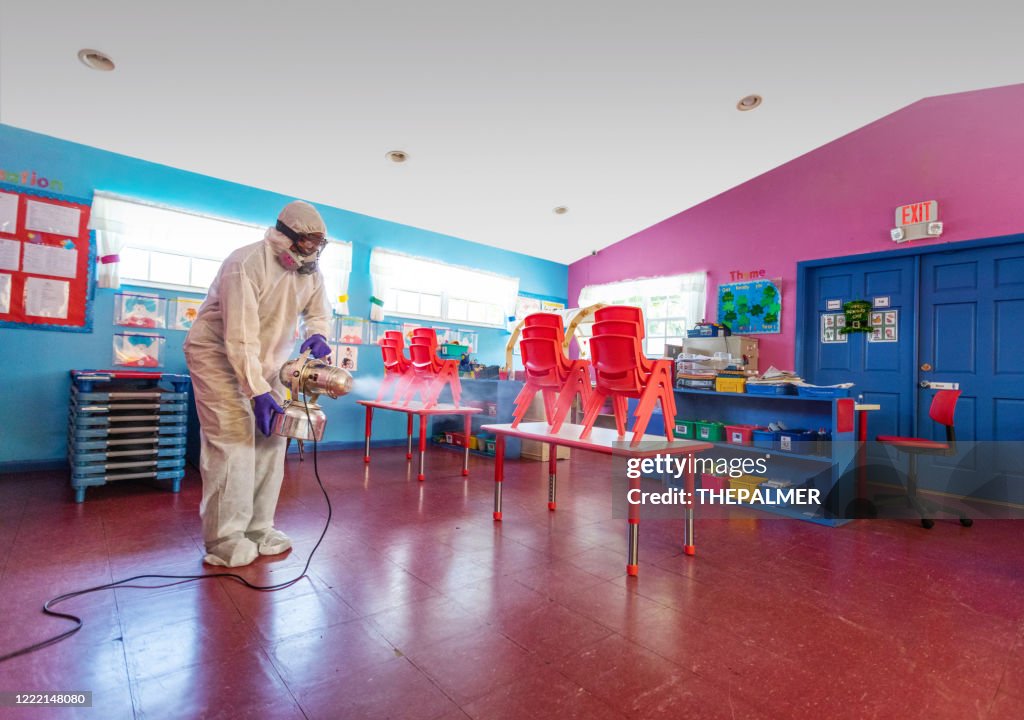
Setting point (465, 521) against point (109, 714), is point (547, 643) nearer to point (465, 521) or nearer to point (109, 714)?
point (109, 714)

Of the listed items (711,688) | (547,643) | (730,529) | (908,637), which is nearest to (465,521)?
(547,643)

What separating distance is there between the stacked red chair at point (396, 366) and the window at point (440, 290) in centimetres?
113

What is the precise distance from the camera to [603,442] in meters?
2.64

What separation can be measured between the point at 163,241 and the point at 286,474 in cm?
246

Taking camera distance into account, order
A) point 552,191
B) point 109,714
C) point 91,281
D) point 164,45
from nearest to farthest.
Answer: point 109,714
point 164,45
point 91,281
point 552,191

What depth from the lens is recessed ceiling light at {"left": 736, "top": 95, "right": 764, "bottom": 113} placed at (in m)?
4.13

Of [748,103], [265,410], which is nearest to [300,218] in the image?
[265,410]

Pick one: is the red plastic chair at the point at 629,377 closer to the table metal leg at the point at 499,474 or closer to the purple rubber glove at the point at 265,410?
the table metal leg at the point at 499,474

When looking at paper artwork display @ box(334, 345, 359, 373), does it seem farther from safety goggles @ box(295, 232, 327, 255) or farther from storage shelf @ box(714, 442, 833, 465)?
storage shelf @ box(714, 442, 833, 465)

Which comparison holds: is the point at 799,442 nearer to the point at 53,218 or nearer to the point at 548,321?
the point at 548,321

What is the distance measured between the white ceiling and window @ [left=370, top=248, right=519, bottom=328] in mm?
1008

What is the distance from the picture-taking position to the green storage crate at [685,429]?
4246mm

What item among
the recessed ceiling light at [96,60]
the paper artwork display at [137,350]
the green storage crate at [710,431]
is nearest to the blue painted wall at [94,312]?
the paper artwork display at [137,350]

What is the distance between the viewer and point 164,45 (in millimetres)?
3145
